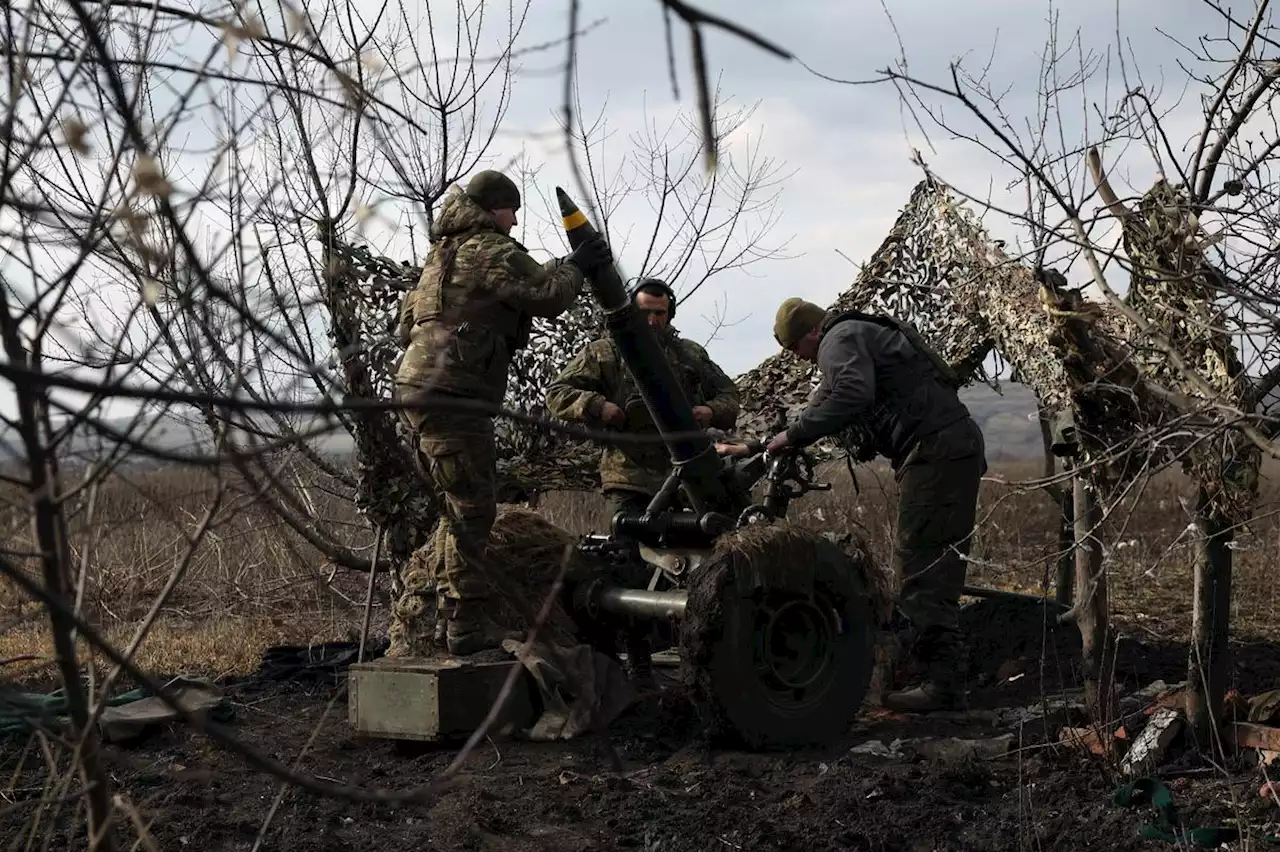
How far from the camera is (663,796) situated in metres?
5.25

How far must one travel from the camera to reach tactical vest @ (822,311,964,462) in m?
6.82

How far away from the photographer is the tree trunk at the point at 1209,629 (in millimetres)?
5090

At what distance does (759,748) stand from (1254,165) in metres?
3.07

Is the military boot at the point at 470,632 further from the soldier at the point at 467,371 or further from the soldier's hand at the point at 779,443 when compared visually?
the soldier's hand at the point at 779,443

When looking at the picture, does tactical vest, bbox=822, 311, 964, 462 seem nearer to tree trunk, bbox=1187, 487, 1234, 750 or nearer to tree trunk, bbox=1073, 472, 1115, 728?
A: tree trunk, bbox=1073, 472, 1115, 728

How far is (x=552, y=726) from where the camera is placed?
6164 mm

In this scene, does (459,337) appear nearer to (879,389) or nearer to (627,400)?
(627,400)

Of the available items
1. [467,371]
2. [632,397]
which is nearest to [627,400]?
[632,397]

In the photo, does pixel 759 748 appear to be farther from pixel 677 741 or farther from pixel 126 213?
pixel 126 213

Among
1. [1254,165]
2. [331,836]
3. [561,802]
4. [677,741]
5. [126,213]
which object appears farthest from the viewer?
[677,741]

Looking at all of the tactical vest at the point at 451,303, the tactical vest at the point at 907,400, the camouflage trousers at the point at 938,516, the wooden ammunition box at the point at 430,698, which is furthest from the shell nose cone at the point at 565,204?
the camouflage trousers at the point at 938,516

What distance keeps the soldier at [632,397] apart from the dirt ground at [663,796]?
1.38 metres

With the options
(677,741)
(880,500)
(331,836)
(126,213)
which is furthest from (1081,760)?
(880,500)

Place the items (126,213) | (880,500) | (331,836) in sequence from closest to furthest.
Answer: (126,213) < (331,836) < (880,500)
